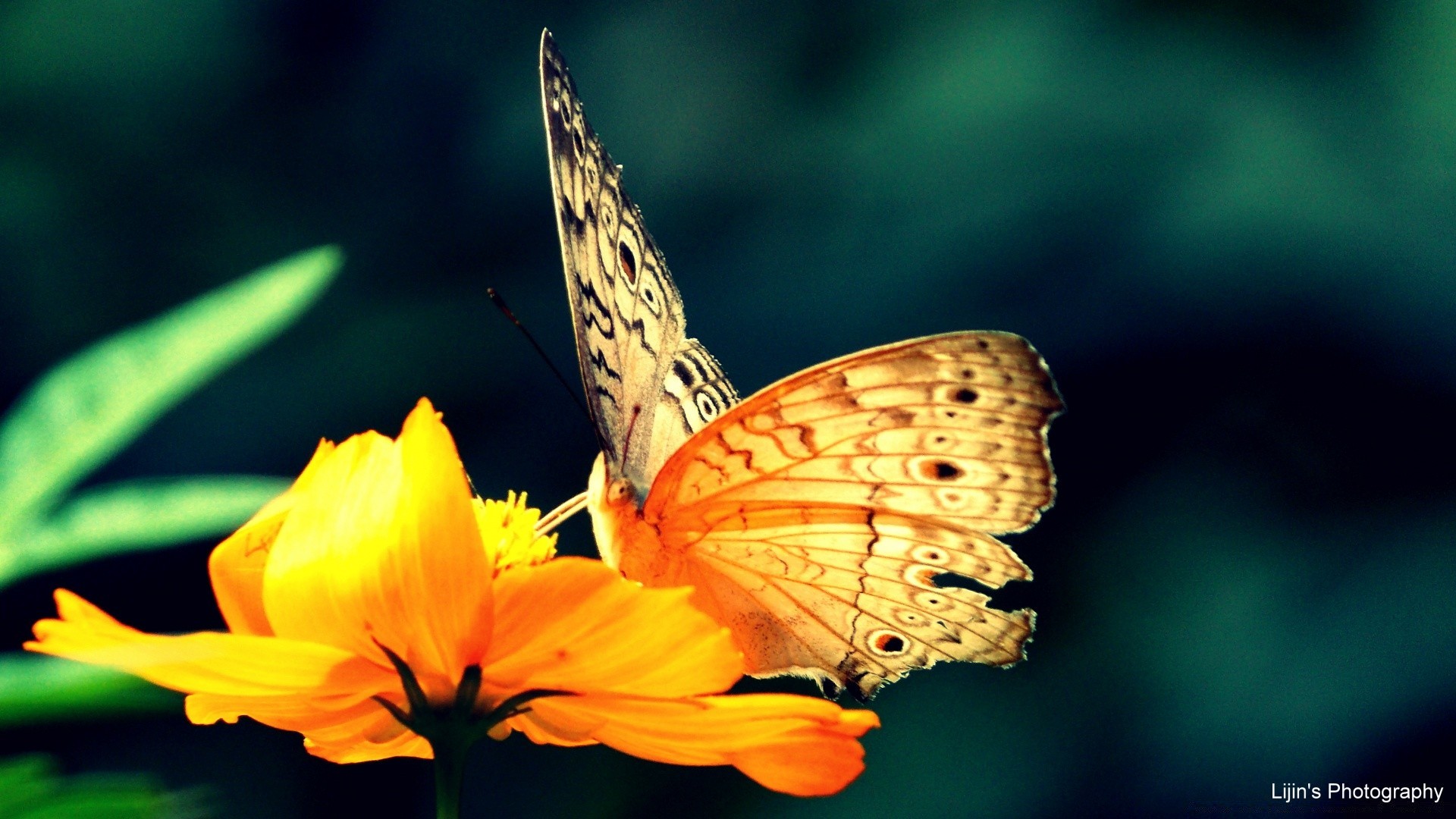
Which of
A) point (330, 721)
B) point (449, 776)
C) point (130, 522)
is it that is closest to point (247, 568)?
point (330, 721)

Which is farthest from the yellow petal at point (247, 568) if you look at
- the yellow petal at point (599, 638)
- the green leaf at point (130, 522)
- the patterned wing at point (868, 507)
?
the green leaf at point (130, 522)

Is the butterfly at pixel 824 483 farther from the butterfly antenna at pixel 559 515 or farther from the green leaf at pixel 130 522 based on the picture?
the green leaf at pixel 130 522

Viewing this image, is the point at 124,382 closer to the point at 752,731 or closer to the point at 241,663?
the point at 241,663

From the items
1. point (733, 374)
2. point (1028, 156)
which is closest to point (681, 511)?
point (733, 374)

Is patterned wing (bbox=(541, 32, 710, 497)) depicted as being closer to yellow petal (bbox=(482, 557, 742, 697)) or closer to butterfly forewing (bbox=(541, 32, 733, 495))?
butterfly forewing (bbox=(541, 32, 733, 495))

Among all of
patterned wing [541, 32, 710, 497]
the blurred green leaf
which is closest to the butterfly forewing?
patterned wing [541, 32, 710, 497]

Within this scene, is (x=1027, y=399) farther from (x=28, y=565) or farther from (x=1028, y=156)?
(x=1028, y=156)
